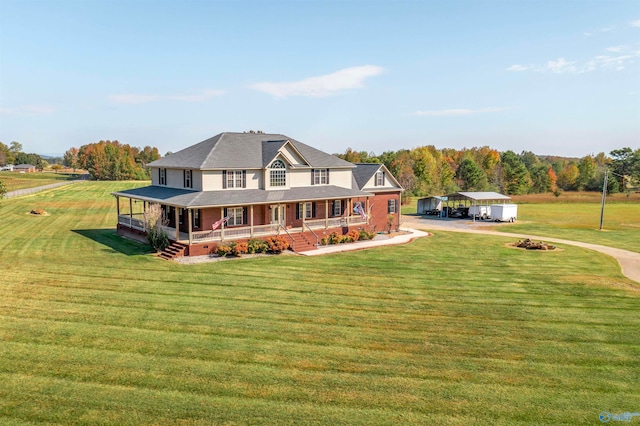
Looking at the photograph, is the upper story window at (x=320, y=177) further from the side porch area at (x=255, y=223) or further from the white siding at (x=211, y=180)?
the white siding at (x=211, y=180)

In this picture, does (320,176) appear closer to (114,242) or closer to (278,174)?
(278,174)

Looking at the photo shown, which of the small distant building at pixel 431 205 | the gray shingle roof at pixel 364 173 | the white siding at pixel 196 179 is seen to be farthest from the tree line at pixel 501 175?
the white siding at pixel 196 179

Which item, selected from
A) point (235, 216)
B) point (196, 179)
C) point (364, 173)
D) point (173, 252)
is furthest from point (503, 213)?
point (173, 252)

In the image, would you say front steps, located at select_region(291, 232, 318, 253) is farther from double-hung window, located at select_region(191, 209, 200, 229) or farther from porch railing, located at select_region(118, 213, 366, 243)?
double-hung window, located at select_region(191, 209, 200, 229)

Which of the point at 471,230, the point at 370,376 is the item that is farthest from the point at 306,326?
the point at 471,230

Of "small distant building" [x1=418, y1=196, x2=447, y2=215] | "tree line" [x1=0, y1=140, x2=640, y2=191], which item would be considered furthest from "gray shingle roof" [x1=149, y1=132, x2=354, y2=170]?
"tree line" [x1=0, y1=140, x2=640, y2=191]

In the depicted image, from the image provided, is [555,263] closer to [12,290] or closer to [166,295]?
[166,295]
